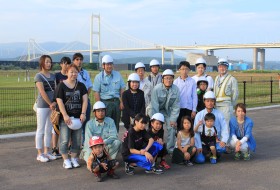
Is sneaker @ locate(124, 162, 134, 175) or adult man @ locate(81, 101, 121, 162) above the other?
adult man @ locate(81, 101, 121, 162)

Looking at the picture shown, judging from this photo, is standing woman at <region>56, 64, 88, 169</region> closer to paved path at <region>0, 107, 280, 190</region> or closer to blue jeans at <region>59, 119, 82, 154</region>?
blue jeans at <region>59, 119, 82, 154</region>

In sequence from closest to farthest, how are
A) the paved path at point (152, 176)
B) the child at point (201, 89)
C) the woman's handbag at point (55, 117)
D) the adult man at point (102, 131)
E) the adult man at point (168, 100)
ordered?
the paved path at point (152, 176) < the adult man at point (102, 131) < the woman's handbag at point (55, 117) < the adult man at point (168, 100) < the child at point (201, 89)

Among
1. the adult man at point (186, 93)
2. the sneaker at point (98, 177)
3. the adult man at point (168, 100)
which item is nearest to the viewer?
the sneaker at point (98, 177)

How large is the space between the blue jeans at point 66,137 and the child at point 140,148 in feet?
2.36

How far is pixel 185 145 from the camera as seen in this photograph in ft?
18.5

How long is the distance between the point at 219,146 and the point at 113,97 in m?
1.89

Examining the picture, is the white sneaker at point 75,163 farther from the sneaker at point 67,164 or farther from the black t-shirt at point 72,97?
the black t-shirt at point 72,97

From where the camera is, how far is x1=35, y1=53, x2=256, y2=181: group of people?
515 centimetres

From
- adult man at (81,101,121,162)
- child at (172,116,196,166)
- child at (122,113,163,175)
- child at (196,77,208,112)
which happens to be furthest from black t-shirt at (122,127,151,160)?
child at (196,77,208,112)

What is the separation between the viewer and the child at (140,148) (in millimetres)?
5047

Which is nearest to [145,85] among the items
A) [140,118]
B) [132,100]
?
[132,100]

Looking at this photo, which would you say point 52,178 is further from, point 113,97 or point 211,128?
point 211,128

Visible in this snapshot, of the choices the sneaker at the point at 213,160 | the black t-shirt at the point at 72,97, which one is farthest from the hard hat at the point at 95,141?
the sneaker at the point at 213,160

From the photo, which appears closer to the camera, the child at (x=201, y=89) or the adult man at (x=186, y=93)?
the adult man at (x=186, y=93)
